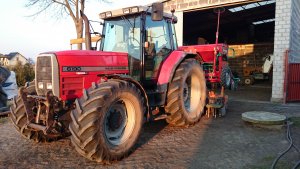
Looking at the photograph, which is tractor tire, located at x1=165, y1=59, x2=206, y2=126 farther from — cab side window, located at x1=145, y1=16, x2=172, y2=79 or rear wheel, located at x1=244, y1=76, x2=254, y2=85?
rear wheel, located at x1=244, y1=76, x2=254, y2=85

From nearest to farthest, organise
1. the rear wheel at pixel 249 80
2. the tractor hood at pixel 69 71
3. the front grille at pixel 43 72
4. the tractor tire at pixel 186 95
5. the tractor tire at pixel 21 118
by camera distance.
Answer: the tractor hood at pixel 69 71
the front grille at pixel 43 72
the tractor tire at pixel 21 118
the tractor tire at pixel 186 95
the rear wheel at pixel 249 80

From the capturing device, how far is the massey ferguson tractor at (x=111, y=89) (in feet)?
11.7

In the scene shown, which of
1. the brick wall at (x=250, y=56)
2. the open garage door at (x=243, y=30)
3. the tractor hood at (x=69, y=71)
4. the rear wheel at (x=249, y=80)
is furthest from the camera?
the brick wall at (x=250, y=56)

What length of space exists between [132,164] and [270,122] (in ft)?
10.3

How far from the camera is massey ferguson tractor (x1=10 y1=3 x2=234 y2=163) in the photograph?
356cm

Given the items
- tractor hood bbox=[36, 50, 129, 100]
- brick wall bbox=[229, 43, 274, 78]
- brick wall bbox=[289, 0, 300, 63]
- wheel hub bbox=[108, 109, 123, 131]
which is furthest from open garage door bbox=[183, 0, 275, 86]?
wheel hub bbox=[108, 109, 123, 131]

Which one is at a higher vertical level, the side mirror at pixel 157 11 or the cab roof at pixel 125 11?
the cab roof at pixel 125 11

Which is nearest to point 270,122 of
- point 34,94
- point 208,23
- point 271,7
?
point 34,94

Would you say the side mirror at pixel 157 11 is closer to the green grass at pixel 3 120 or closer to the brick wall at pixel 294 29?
the green grass at pixel 3 120

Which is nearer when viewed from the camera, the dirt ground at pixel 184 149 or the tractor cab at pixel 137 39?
the dirt ground at pixel 184 149

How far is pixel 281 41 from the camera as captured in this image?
859cm

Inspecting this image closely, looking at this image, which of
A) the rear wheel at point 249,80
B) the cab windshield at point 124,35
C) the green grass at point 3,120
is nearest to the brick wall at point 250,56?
the rear wheel at point 249,80

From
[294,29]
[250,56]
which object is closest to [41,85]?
[294,29]

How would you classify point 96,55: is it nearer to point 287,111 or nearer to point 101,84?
point 101,84
